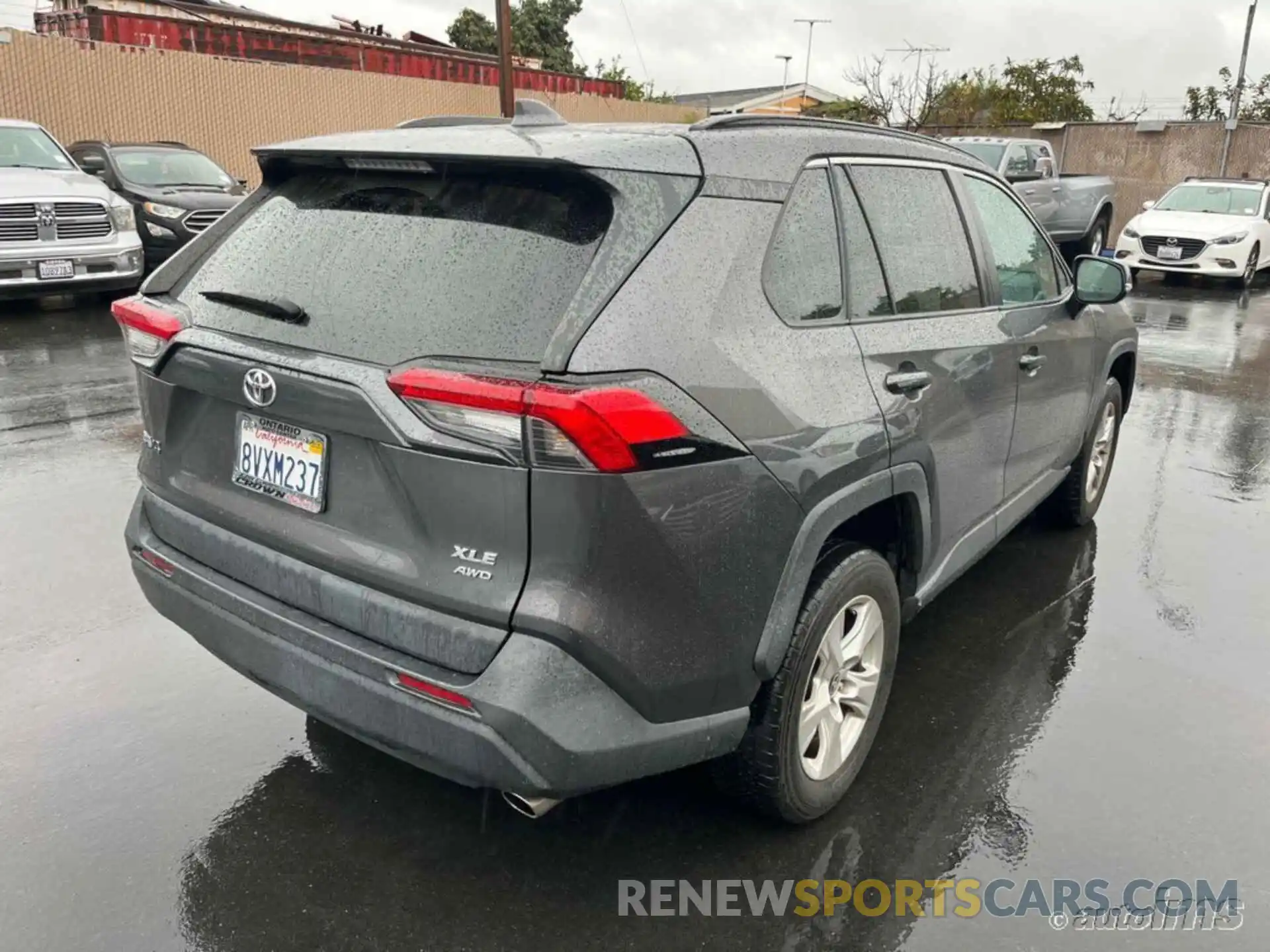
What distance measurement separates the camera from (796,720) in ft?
8.71

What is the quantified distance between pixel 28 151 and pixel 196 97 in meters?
9.76

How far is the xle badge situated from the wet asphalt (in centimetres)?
93

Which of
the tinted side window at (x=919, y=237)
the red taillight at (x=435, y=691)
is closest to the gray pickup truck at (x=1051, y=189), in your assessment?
the tinted side window at (x=919, y=237)

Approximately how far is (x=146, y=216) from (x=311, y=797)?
36.5ft

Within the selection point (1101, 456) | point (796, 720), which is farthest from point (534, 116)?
point (1101, 456)

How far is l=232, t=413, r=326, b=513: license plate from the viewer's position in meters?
2.42

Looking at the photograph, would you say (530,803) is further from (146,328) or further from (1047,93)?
(1047,93)

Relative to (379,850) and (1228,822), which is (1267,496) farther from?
(379,850)

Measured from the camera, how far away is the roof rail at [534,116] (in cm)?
283

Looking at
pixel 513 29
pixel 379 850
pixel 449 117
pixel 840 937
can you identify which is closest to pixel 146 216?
pixel 449 117

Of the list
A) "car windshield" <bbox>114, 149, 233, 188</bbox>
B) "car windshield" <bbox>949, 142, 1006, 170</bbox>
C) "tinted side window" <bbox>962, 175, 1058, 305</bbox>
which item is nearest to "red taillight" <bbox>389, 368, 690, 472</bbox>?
"tinted side window" <bbox>962, 175, 1058, 305</bbox>

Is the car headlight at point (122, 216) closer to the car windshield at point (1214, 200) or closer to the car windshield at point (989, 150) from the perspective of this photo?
the car windshield at point (989, 150)

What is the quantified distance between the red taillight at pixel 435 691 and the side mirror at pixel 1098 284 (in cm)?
328

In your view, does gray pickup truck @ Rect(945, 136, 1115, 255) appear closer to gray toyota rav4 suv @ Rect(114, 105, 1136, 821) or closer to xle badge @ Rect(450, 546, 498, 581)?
gray toyota rav4 suv @ Rect(114, 105, 1136, 821)
